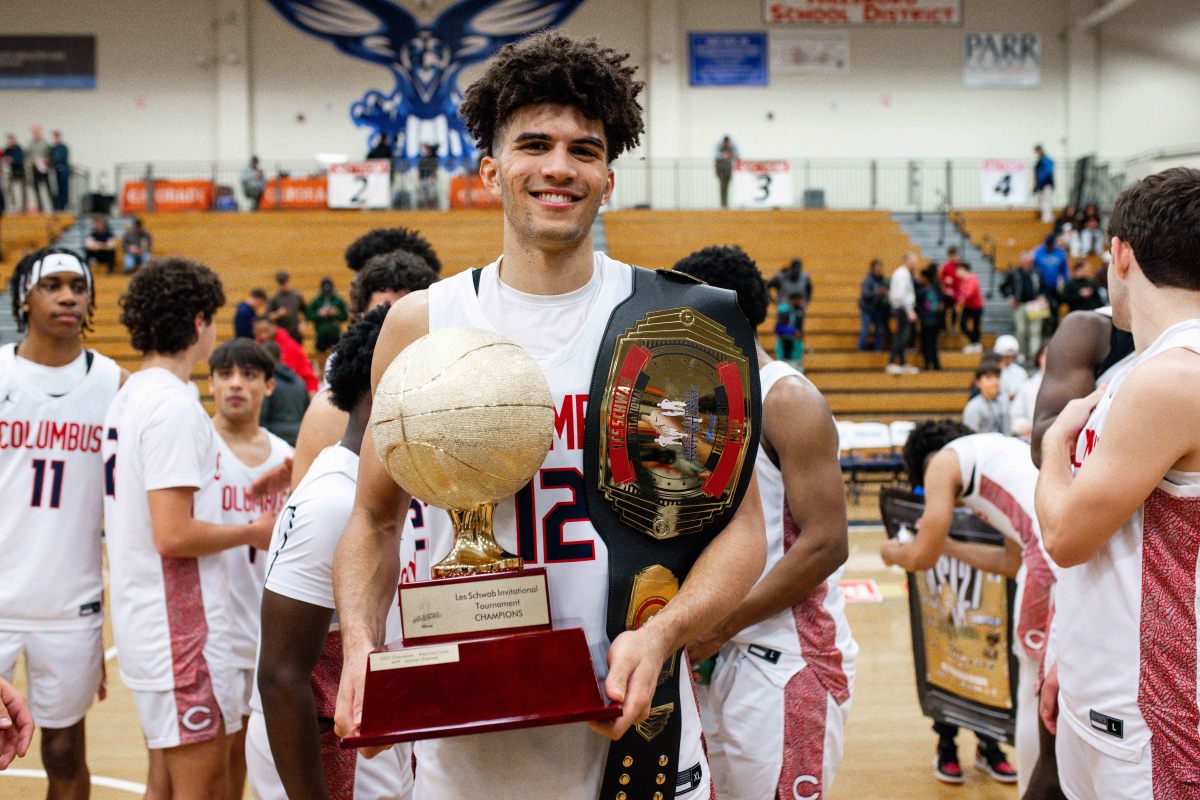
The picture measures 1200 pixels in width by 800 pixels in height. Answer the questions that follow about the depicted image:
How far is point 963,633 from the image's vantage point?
4312 mm

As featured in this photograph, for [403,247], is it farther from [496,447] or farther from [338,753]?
[496,447]

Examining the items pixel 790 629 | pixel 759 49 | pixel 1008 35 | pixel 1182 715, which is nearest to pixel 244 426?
pixel 790 629

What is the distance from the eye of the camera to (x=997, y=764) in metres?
4.52

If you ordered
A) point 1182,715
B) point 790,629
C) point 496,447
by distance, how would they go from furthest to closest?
point 790,629 < point 1182,715 < point 496,447

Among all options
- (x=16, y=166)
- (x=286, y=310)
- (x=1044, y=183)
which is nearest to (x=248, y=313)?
(x=286, y=310)

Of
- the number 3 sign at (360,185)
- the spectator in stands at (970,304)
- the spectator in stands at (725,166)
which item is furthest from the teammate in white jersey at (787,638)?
the spectator in stands at (725,166)

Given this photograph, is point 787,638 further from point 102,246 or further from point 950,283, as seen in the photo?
point 102,246

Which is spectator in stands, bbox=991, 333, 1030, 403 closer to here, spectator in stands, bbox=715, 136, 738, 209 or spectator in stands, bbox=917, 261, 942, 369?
spectator in stands, bbox=917, 261, 942, 369

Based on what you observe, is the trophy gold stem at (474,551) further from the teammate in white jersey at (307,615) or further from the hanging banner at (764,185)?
the hanging banner at (764,185)

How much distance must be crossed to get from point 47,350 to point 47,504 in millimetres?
493

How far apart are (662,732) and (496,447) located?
59cm

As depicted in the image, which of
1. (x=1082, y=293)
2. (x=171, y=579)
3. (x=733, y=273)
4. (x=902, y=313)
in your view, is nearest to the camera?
(x=733, y=273)

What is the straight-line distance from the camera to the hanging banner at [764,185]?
65.7 ft

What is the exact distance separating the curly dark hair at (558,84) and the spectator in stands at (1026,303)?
48.0 feet
